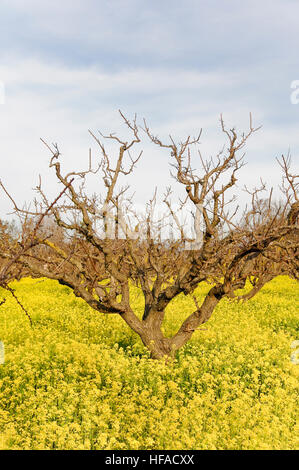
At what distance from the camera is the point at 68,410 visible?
23.6 ft

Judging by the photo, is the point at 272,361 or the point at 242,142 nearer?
the point at 242,142

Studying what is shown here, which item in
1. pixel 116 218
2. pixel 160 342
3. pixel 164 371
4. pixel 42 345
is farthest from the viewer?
pixel 42 345

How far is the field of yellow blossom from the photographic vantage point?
655 cm

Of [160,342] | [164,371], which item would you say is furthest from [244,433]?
[160,342]

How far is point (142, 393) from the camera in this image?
8.09 metres

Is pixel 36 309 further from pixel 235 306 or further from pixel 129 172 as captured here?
pixel 129 172

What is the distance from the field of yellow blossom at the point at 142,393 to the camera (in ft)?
21.5

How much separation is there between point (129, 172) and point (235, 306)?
14102 millimetres

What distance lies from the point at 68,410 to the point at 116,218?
4033 millimetres

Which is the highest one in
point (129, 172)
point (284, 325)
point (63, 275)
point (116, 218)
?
point (129, 172)

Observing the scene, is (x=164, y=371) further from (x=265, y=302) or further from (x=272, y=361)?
(x=265, y=302)

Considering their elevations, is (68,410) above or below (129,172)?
below

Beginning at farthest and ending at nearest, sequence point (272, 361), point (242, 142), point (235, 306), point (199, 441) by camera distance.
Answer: point (235, 306) < point (272, 361) < point (242, 142) < point (199, 441)

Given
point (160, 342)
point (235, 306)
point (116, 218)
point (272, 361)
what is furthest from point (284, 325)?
point (116, 218)
